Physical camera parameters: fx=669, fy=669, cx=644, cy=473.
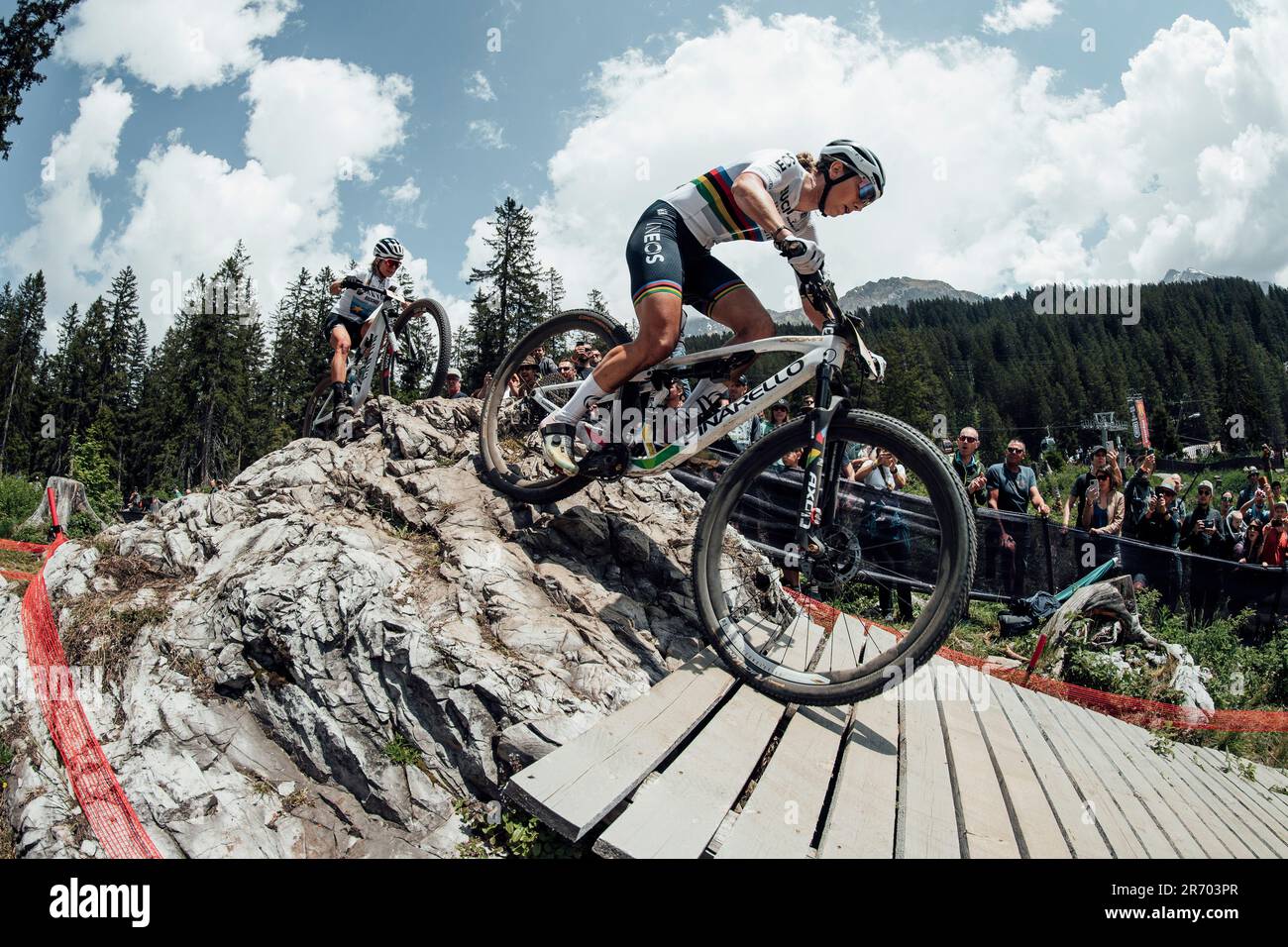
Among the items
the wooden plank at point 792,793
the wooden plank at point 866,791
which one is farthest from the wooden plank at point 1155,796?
the wooden plank at point 792,793

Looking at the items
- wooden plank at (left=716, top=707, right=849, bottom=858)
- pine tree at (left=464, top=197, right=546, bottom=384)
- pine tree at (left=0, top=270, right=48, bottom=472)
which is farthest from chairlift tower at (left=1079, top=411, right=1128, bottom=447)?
pine tree at (left=0, top=270, right=48, bottom=472)

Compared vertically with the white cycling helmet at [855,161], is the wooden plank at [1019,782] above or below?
below

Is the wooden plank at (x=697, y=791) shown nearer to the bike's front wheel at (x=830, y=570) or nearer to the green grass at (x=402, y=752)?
the bike's front wheel at (x=830, y=570)

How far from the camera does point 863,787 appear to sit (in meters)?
3.02

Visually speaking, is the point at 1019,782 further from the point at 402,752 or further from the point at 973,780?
the point at 402,752

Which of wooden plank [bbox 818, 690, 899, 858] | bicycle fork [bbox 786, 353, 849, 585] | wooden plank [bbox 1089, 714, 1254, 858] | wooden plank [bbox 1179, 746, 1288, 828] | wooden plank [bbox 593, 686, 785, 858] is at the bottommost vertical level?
wooden plank [bbox 1179, 746, 1288, 828]

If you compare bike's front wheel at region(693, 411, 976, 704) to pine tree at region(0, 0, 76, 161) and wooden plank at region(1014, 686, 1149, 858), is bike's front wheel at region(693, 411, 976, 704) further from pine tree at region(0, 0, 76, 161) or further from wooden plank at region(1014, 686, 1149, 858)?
pine tree at region(0, 0, 76, 161)

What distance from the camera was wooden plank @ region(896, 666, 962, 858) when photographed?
2.63 meters

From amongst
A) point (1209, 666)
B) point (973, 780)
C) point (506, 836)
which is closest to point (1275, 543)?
point (1209, 666)

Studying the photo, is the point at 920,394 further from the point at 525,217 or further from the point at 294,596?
the point at 294,596

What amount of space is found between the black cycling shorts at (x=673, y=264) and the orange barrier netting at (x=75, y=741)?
3959 mm

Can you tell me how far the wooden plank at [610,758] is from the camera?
256 cm

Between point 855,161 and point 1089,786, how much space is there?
12.4 feet
